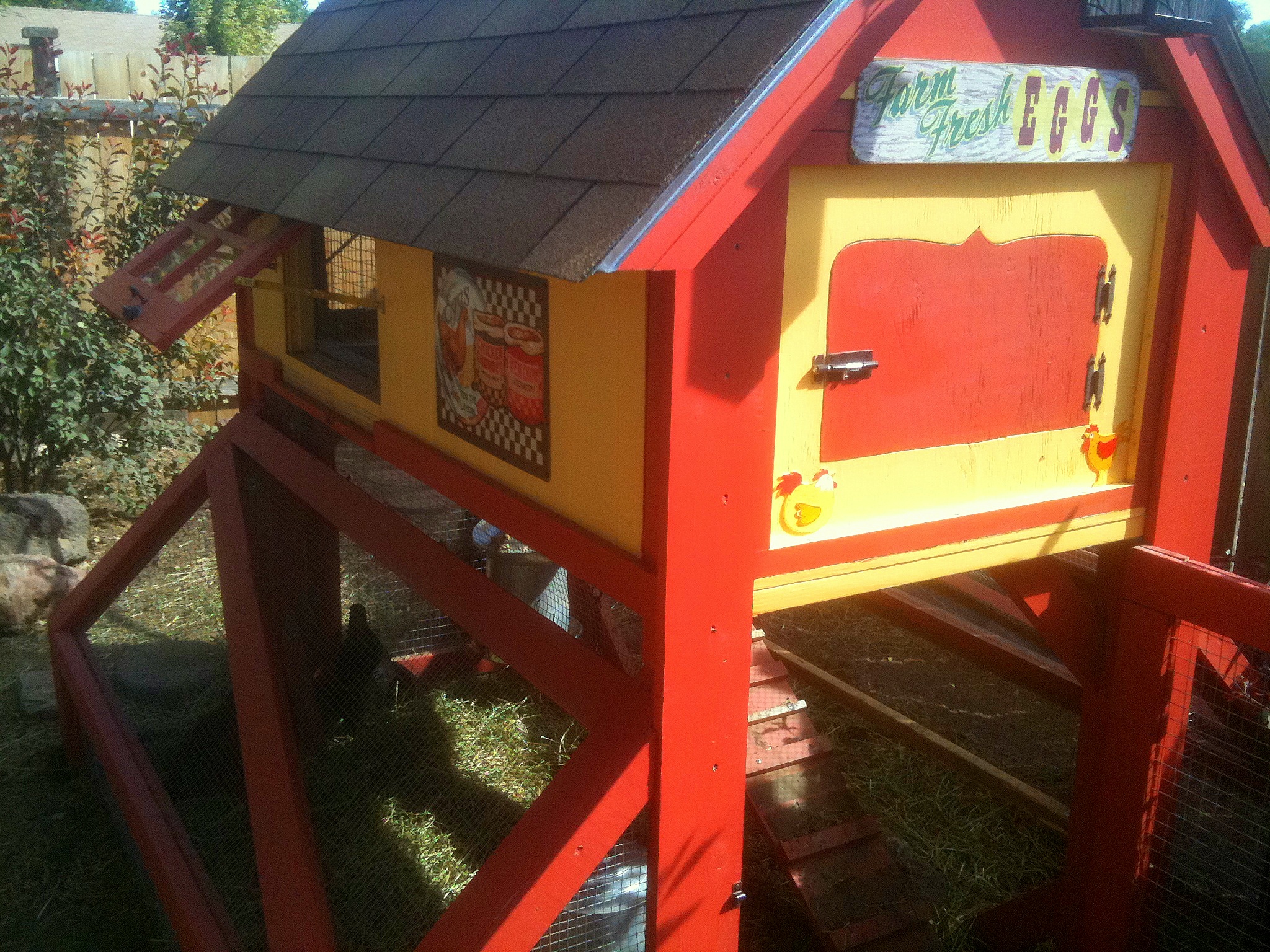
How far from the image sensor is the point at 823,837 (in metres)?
3.11

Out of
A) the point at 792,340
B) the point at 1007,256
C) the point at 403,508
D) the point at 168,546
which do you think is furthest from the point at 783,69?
the point at 168,546

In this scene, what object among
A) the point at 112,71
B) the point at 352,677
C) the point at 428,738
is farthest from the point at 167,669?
the point at 112,71

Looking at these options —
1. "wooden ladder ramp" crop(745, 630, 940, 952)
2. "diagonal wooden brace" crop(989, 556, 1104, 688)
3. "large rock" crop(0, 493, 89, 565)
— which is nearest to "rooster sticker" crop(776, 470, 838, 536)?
"diagonal wooden brace" crop(989, 556, 1104, 688)

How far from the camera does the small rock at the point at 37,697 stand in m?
5.05

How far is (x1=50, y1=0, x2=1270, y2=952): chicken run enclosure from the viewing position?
1861 mm

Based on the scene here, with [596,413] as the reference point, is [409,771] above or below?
below

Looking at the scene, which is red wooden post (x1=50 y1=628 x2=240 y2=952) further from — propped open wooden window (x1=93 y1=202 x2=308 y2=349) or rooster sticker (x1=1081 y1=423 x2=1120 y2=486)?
rooster sticker (x1=1081 y1=423 x2=1120 y2=486)

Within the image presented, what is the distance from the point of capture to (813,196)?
6.33 ft

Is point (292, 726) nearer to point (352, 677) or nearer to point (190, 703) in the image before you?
point (352, 677)

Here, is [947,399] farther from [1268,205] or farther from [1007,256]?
[1268,205]

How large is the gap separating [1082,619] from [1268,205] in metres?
0.99

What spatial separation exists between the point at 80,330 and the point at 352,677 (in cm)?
320

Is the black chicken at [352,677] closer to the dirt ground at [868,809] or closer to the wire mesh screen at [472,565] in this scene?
the wire mesh screen at [472,565]

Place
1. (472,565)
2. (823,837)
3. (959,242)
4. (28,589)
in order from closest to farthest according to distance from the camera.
→ (959,242)
(823,837)
(472,565)
(28,589)
